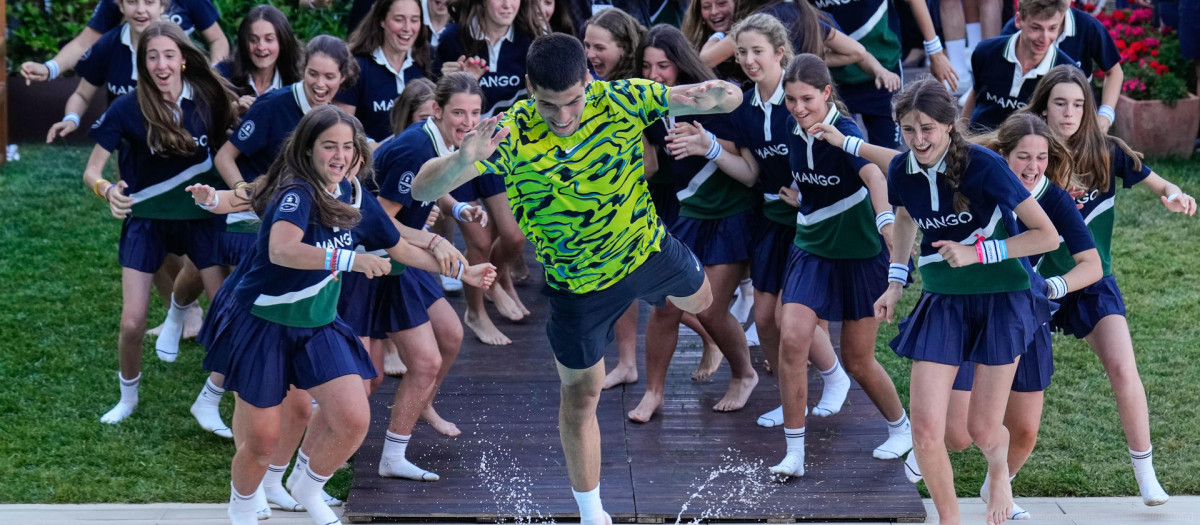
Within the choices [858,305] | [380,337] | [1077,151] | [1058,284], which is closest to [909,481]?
[858,305]

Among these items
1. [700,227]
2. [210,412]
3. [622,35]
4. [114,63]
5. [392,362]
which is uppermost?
[622,35]

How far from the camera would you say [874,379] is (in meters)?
5.40

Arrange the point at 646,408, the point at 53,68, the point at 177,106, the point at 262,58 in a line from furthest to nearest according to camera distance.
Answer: the point at 53,68 → the point at 262,58 → the point at 646,408 → the point at 177,106

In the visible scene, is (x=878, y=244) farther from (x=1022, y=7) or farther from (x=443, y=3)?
(x=443, y=3)

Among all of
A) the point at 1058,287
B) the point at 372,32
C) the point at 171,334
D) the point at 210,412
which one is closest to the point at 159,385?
the point at 171,334

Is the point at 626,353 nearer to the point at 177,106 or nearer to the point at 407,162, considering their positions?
the point at 407,162

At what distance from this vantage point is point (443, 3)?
23.9 feet

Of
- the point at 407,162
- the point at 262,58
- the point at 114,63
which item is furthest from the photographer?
the point at 114,63

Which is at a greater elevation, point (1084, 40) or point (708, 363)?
point (1084, 40)

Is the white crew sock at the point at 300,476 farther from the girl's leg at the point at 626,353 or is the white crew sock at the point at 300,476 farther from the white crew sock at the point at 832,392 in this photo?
the white crew sock at the point at 832,392

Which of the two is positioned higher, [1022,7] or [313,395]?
[1022,7]

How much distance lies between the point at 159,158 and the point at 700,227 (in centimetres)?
232

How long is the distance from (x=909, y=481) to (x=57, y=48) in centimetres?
777

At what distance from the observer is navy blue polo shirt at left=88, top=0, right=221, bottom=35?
22.7ft
